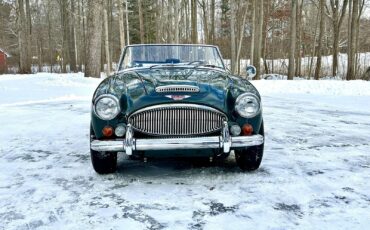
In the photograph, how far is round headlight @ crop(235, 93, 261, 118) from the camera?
3.79 m

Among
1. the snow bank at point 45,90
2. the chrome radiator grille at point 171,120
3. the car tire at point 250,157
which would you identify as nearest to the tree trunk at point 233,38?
the snow bank at point 45,90

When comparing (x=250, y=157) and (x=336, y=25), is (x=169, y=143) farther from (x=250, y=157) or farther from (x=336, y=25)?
(x=336, y=25)

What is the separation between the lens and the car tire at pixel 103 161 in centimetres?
392

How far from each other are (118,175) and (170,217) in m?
1.22

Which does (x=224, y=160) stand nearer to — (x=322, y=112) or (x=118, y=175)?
(x=118, y=175)

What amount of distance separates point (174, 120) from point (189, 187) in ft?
2.07

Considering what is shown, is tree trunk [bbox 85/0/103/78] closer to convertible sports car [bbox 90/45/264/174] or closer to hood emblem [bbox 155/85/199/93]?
convertible sports car [bbox 90/45/264/174]

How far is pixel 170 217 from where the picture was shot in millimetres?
3037

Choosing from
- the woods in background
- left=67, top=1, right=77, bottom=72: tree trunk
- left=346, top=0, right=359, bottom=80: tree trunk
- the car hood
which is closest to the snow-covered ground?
the car hood

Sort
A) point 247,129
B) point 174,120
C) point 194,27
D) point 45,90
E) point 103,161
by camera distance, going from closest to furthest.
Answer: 1. point 174,120
2. point 247,129
3. point 103,161
4. point 45,90
5. point 194,27

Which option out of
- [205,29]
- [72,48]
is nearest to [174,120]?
[205,29]

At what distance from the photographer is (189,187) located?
3.70m

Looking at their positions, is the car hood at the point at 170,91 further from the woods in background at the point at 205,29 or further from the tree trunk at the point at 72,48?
the tree trunk at the point at 72,48

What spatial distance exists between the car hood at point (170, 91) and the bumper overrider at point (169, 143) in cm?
24
